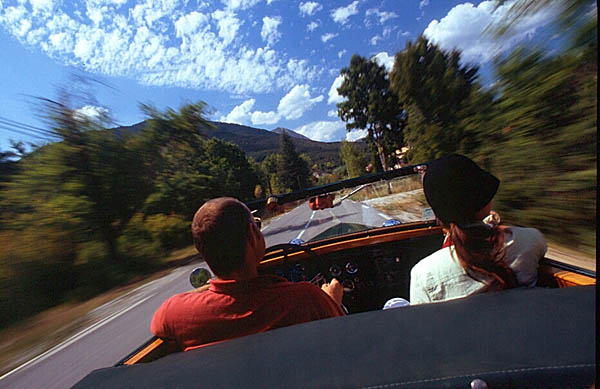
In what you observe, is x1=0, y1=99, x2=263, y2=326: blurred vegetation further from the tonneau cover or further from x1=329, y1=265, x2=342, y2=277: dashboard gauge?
the tonneau cover

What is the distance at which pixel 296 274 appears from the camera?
2.56m

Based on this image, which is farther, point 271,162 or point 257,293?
point 271,162

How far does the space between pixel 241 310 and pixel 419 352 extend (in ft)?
2.23

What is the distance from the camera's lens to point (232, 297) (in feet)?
3.80

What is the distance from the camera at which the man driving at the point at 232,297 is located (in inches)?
43.8

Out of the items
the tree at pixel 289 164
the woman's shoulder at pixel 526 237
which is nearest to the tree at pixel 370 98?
the woman's shoulder at pixel 526 237

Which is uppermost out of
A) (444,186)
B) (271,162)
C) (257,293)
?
(271,162)

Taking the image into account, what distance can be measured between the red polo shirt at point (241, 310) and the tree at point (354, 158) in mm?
39548

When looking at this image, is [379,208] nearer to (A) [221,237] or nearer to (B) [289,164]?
(A) [221,237]

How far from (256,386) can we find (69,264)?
33.0 ft

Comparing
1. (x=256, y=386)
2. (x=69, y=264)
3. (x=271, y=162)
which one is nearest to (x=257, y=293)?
(x=256, y=386)

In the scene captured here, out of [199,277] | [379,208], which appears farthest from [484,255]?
[379,208]

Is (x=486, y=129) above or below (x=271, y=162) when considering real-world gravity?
below

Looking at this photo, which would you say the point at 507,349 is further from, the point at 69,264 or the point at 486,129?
the point at 69,264
